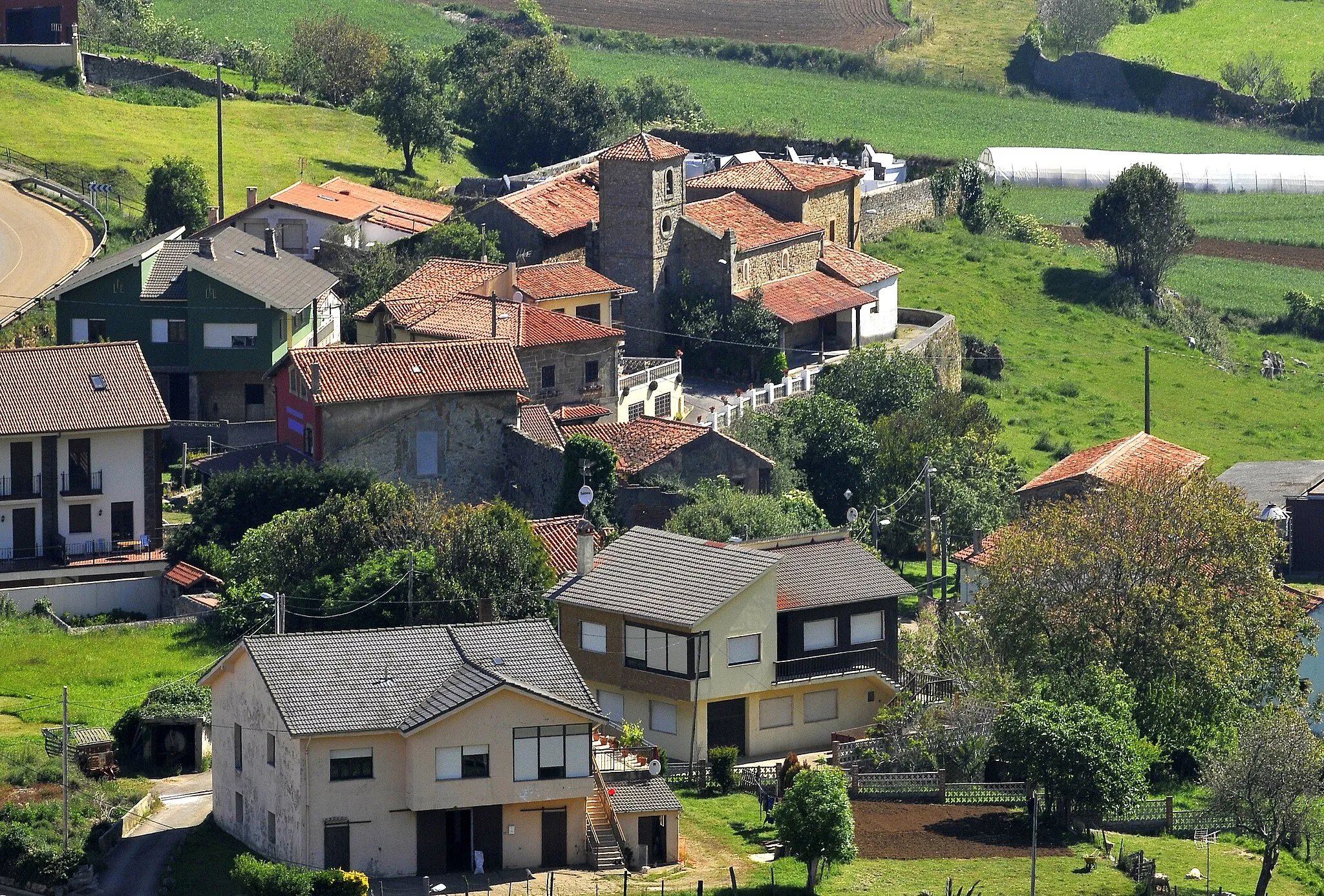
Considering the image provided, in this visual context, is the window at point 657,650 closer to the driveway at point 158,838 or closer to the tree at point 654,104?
the driveway at point 158,838

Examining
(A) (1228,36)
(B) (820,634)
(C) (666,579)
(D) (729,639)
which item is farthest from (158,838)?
(A) (1228,36)

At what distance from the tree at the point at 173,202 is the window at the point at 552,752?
5352 cm

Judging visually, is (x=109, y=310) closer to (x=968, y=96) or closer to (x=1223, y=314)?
(x=1223, y=314)

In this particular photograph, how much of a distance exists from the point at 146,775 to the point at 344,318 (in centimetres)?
3858

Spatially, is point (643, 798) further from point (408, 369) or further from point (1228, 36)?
point (1228, 36)

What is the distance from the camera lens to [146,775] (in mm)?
63406

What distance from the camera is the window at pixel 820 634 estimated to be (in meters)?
68.8

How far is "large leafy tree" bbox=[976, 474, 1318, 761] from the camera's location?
67.9 m

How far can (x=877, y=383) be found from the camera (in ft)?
318

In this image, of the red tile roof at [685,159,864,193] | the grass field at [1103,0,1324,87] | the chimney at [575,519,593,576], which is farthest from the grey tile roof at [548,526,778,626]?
the grass field at [1103,0,1324,87]

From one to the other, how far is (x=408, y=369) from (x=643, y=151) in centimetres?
1958

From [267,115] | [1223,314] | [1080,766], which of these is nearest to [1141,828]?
[1080,766]

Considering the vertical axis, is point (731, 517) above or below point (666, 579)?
above

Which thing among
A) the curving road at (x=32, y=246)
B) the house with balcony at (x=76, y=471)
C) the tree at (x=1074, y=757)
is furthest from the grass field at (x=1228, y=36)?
the tree at (x=1074, y=757)
